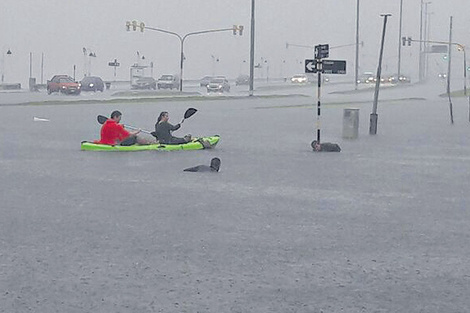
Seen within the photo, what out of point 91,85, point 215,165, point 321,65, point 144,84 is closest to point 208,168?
point 215,165

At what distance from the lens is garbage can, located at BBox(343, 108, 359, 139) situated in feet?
86.2

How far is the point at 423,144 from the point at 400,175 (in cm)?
849

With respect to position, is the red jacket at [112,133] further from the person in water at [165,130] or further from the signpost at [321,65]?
the signpost at [321,65]

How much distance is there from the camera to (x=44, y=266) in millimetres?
8453

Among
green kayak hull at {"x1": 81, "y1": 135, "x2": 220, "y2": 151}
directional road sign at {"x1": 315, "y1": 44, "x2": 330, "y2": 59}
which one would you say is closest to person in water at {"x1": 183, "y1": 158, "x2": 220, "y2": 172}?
green kayak hull at {"x1": 81, "y1": 135, "x2": 220, "y2": 151}

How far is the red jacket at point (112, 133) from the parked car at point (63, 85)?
58.8 m

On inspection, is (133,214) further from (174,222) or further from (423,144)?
(423,144)

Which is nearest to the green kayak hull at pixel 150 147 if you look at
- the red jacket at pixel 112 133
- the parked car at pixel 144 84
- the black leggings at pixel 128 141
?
the black leggings at pixel 128 141

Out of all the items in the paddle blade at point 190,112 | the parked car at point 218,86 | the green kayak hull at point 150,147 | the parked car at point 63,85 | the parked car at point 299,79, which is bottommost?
the green kayak hull at point 150,147

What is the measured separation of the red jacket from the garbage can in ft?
24.8

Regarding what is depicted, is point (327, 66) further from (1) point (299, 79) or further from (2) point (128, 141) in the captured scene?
(1) point (299, 79)

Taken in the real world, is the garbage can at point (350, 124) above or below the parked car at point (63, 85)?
below

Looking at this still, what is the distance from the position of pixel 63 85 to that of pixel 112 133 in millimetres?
59761

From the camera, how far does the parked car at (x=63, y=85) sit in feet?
260
